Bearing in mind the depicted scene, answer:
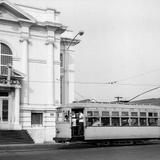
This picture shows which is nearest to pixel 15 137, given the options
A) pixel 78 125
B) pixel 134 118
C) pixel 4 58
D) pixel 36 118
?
pixel 36 118

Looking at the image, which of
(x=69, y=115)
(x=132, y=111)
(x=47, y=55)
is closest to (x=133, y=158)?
(x=69, y=115)

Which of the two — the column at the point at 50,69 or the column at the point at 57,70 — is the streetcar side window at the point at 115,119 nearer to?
the column at the point at 50,69

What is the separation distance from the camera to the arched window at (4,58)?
107ft

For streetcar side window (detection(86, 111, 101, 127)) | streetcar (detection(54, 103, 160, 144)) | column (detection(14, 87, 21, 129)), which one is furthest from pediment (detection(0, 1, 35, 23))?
streetcar side window (detection(86, 111, 101, 127))

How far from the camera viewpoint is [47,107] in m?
34.8

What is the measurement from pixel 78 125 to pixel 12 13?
13699 mm

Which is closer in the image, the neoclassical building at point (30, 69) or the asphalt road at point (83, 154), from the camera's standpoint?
the asphalt road at point (83, 154)

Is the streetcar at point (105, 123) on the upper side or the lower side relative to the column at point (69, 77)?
lower

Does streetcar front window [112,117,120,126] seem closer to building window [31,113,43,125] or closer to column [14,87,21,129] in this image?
column [14,87,21,129]

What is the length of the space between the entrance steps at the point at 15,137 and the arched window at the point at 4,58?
5.14m

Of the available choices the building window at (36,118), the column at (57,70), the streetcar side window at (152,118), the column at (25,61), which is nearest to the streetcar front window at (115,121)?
the streetcar side window at (152,118)

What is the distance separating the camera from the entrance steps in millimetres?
29297

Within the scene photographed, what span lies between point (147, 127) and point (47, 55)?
41.0 ft

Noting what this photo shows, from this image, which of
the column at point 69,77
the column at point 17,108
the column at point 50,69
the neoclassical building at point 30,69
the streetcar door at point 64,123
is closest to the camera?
the streetcar door at point 64,123
